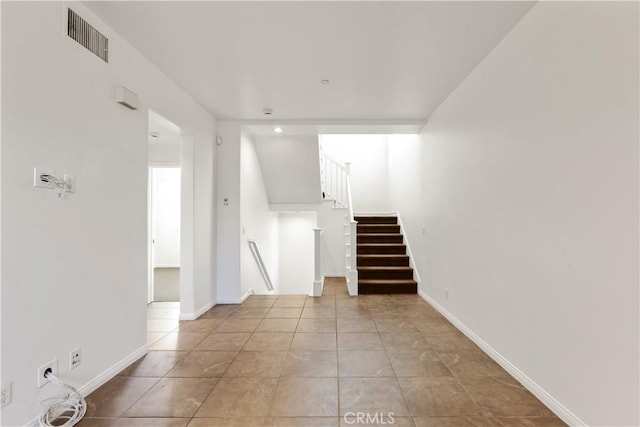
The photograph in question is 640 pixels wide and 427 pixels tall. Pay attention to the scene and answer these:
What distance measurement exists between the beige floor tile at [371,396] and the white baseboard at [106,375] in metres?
1.79

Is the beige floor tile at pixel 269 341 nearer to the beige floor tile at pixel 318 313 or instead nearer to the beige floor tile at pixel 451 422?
the beige floor tile at pixel 318 313

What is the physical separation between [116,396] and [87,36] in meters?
2.55

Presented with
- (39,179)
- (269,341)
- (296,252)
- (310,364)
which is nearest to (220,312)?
(269,341)

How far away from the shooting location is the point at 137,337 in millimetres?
2752

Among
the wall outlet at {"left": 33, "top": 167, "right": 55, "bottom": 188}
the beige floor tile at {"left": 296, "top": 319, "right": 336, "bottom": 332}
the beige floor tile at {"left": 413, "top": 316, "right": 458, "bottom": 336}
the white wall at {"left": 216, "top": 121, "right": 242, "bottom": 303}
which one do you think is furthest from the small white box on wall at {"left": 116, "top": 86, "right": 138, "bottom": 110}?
the beige floor tile at {"left": 413, "top": 316, "right": 458, "bottom": 336}

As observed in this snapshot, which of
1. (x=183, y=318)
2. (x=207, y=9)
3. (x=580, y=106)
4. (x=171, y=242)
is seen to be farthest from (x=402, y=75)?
(x=171, y=242)

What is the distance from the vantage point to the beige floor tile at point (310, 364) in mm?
2482

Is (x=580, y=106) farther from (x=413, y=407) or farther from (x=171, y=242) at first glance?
(x=171, y=242)

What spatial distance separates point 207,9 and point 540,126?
2.41 m

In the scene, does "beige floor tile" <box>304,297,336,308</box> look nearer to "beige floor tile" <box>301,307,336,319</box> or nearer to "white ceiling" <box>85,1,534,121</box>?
"beige floor tile" <box>301,307,336,319</box>

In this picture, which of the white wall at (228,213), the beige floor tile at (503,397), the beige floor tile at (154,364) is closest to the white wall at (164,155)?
the white wall at (228,213)

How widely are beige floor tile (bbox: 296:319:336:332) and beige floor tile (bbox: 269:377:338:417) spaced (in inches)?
42.5

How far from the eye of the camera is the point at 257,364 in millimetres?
2650

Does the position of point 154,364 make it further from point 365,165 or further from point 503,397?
point 365,165
